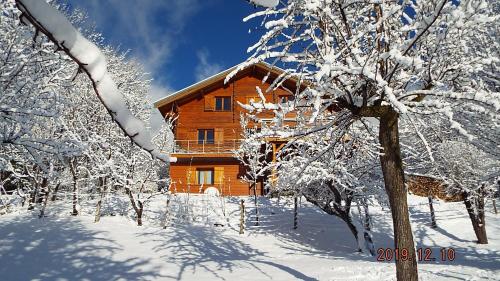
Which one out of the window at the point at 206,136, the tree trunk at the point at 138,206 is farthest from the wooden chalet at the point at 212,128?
the tree trunk at the point at 138,206

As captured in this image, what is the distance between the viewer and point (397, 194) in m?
5.95

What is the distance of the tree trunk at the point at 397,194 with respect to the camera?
5.87m

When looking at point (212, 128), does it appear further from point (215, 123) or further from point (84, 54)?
point (84, 54)

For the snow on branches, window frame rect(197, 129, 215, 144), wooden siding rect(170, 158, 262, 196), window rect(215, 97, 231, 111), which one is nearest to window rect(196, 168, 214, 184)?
wooden siding rect(170, 158, 262, 196)

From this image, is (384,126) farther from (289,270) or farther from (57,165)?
(57,165)

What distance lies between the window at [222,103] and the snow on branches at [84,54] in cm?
2796

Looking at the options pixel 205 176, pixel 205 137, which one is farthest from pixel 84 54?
pixel 205 137

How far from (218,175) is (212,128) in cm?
392

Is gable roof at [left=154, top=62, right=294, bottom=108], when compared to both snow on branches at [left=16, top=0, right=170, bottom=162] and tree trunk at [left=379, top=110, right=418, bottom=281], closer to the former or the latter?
tree trunk at [left=379, top=110, right=418, bottom=281]

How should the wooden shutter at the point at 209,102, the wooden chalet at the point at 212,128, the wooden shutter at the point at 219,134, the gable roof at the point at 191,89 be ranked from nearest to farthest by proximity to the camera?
the wooden chalet at the point at 212,128
the gable roof at the point at 191,89
the wooden shutter at the point at 219,134
the wooden shutter at the point at 209,102

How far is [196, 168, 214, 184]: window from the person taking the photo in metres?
27.4

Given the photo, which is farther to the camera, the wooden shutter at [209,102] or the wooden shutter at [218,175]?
the wooden shutter at [209,102]

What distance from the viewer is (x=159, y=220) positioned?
1867cm

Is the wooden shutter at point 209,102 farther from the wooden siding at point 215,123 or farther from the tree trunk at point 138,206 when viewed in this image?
the tree trunk at point 138,206
